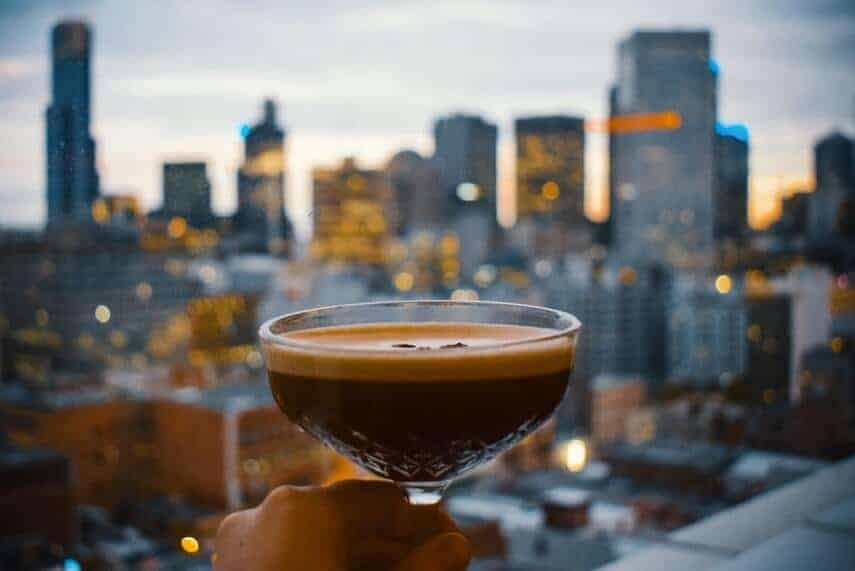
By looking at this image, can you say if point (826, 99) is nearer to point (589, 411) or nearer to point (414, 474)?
point (589, 411)

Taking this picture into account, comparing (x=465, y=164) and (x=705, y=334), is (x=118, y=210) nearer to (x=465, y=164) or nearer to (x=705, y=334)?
(x=465, y=164)

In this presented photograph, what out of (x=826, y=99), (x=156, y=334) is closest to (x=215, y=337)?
(x=156, y=334)

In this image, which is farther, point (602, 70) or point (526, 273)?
point (526, 273)

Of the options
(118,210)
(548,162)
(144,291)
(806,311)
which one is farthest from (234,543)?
(548,162)

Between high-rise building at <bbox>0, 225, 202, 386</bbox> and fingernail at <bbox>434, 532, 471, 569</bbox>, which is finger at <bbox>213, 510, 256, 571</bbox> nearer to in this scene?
fingernail at <bbox>434, 532, 471, 569</bbox>

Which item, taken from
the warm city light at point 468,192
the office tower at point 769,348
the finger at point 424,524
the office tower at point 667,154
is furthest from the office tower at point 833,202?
the finger at point 424,524

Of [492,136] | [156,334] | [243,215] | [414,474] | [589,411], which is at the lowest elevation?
[589,411]

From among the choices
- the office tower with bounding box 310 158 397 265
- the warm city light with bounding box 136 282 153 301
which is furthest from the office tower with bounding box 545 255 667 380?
the warm city light with bounding box 136 282 153 301
